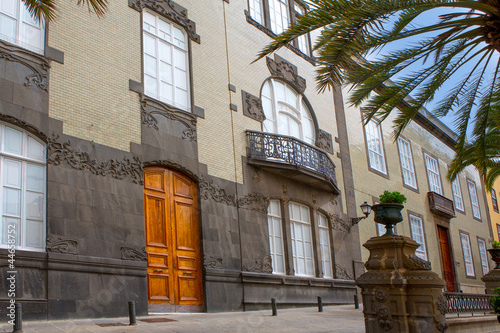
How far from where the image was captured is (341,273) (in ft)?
64.1

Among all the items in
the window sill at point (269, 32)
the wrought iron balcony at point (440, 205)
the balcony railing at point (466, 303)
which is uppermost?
the window sill at point (269, 32)

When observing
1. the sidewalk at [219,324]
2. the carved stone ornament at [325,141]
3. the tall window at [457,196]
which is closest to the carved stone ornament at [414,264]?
the sidewalk at [219,324]

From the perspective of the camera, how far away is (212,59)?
16.7 meters

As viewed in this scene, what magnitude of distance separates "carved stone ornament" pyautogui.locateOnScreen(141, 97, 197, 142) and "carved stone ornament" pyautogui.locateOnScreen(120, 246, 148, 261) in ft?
10.7

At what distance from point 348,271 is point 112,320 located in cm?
1084

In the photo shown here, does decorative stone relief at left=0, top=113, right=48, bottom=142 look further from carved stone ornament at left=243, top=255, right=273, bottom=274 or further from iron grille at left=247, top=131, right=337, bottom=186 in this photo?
iron grille at left=247, top=131, right=337, bottom=186

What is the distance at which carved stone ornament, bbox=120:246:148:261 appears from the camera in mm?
12273

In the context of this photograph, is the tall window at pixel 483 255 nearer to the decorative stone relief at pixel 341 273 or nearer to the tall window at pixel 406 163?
the tall window at pixel 406 163

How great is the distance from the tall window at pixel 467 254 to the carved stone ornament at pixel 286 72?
→ 53.8ft

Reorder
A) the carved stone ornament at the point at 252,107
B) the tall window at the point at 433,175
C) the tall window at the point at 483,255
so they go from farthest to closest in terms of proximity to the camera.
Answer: the tall window at the point at 483,255
the tall window at the point at 433,175
the carved stone ornament at the point at 252,107

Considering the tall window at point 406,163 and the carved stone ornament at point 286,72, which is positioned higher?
the carved stone ornament at point 286,72

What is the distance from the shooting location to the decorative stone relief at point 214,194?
14862mm

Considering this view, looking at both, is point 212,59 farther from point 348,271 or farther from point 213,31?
point 348,271

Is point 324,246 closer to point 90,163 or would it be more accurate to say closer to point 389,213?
Result: point 389,213
